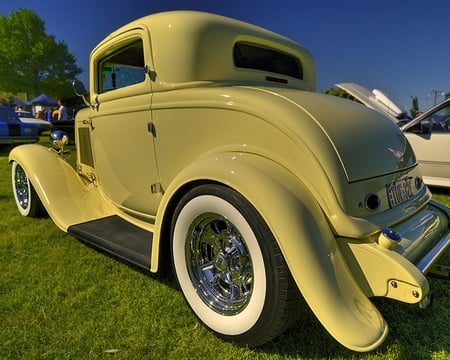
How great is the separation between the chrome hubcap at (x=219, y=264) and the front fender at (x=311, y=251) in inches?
12.1

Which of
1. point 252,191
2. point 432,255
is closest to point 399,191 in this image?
point 432,255

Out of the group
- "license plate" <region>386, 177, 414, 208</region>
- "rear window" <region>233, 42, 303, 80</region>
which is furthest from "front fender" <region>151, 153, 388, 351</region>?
"rear window" <region>233, 42, 303, 80</region>

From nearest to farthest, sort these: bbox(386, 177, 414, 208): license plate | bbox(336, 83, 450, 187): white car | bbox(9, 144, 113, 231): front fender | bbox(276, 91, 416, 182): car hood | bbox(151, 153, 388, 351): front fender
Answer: bbox(151, 153, 388, 351): front fender → bbox(276, 91, 416, 182): car hood → bbox(386, 177, 414, 208): license plate → bbox(9, 144, 113, 231): front fender → bbox(336, 83, 450, 187): white car

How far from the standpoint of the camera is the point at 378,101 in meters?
8.16

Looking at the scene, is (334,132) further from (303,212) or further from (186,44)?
(186,44)

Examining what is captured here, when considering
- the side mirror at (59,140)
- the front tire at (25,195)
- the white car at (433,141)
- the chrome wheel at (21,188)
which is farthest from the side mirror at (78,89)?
the white car at (433,141)

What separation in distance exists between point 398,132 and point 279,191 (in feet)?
4.54

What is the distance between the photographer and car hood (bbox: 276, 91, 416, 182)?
6.23 ft

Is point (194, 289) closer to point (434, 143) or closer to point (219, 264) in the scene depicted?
point (219, 264)

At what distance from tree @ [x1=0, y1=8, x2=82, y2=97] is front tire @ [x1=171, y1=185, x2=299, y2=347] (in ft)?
107

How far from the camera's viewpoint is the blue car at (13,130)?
11.0m

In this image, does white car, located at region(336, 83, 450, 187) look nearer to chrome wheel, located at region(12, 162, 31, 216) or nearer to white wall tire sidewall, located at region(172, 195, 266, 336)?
white wall tire sidewall, located at region(172, 195, 266, 336)

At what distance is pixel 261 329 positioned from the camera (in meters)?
1.79

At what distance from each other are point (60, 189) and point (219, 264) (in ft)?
6.95
